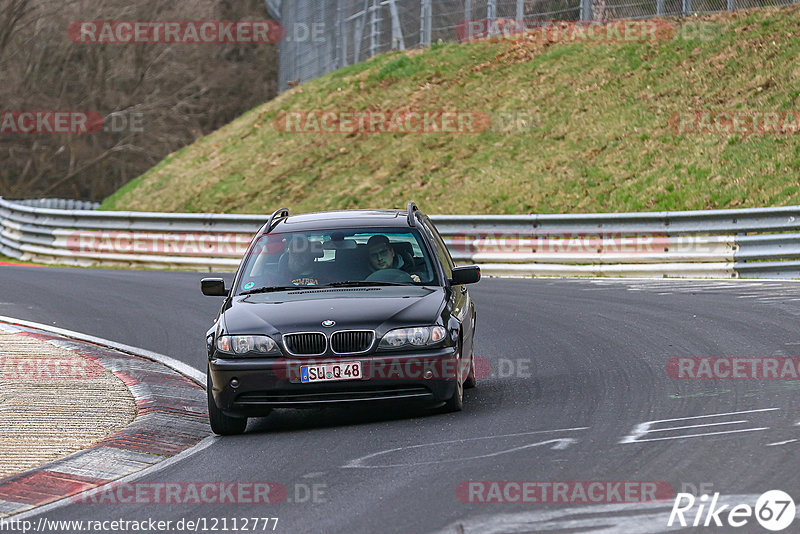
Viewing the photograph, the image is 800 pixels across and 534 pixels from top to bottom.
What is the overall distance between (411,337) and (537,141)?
67.1ft

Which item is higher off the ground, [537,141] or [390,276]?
[537,141]

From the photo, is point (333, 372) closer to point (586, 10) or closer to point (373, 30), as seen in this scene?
point (586, 10)

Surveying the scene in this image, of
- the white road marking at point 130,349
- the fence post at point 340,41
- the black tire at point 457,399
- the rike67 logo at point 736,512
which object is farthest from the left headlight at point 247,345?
the fence post at point 340,41

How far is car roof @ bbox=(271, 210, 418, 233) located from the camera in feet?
32.1

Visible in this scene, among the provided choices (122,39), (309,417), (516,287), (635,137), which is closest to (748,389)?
(309,417)

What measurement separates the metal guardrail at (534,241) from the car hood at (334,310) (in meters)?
10.5

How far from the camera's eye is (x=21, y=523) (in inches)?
241

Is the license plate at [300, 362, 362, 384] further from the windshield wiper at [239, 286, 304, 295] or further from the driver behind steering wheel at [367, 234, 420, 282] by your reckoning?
the driver behind steering wheel at [367, 234, 420, 282]

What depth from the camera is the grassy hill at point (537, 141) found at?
2397cm

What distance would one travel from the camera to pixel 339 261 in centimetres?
943

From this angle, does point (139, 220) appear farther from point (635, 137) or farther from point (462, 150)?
point (635, 137)

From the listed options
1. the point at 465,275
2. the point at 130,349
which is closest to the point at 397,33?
the point at 130,349

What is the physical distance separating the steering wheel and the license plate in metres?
1.23

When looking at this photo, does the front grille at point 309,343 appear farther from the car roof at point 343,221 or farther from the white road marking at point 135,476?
the car roof at point 343,221
